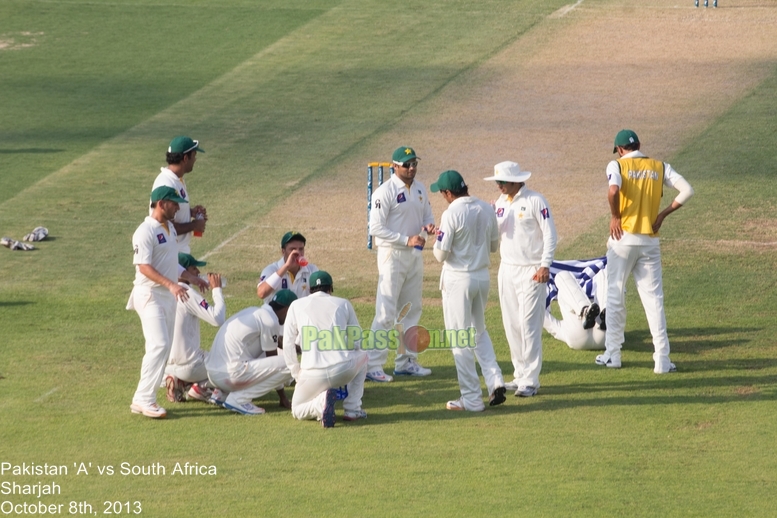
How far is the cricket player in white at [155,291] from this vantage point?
10.5m

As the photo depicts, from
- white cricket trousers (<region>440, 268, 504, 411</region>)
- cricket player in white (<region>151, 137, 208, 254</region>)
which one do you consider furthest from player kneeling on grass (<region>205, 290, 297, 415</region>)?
white cricket trousers (<region>440, 268, 504, 411</region>)

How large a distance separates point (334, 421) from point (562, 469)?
2.11 m

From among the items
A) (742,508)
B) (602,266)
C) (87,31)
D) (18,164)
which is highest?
(87,31)

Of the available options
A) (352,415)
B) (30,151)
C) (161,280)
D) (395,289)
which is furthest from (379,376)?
(30,151)

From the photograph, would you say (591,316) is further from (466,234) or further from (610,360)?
(466,234)

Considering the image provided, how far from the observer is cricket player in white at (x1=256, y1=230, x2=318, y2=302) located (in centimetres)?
1117

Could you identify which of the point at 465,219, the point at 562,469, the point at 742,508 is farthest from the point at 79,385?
the point at 742,508

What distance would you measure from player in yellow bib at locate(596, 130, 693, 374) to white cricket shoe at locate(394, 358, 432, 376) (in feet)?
6.29

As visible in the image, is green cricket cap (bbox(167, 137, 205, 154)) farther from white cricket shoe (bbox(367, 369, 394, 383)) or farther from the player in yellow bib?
the player in yellow bib

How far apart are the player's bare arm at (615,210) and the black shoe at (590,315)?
A: 0.82 meters

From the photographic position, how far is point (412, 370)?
39.0 feet

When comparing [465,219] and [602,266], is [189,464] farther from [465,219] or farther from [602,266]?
[602,266]

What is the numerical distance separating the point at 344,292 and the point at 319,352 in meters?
4.66

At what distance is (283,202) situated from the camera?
728 inches
